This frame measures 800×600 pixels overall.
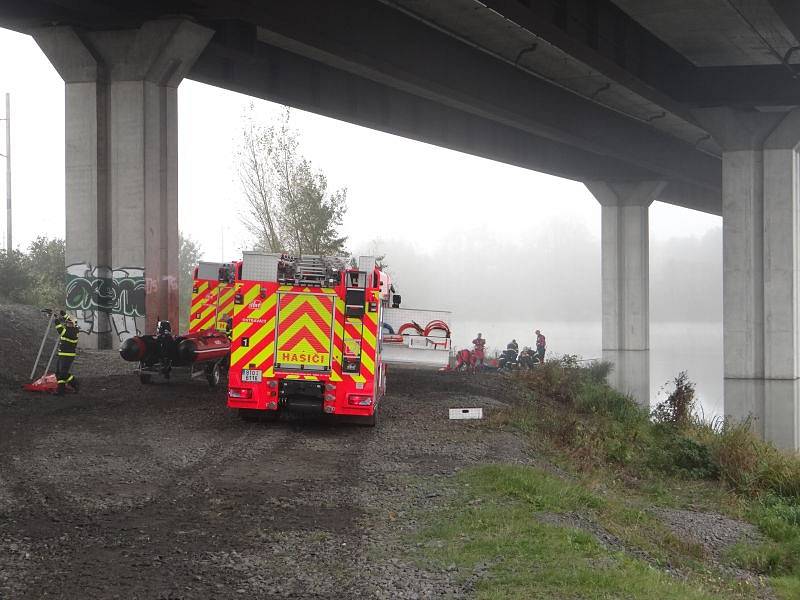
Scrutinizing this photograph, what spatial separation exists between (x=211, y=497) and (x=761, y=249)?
31.8m

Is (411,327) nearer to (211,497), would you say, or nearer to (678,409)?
(678,409)

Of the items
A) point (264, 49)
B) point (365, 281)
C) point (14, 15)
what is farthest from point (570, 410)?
point (14, 15)

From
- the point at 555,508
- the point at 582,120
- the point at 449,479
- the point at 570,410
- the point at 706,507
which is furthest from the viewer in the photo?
the point at 582,120

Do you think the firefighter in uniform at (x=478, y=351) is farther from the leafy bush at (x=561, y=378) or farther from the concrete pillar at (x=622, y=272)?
the concrete pillar at (x=622, y=272)

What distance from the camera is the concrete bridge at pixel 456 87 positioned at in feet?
77.4

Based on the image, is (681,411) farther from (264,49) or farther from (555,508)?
(264,49)

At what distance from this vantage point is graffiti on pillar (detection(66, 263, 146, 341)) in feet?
80.0

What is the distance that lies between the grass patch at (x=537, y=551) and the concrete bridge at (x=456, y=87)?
13892 millimetres

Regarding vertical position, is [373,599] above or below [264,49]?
below

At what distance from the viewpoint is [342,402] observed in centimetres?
1351

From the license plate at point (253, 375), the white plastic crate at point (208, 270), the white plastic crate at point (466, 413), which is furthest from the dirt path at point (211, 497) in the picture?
the white plastic crate at point (208, 270)

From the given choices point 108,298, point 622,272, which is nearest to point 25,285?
point 108,298

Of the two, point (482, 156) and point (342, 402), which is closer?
point (342, 402)

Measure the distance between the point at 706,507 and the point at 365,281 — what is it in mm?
6213
